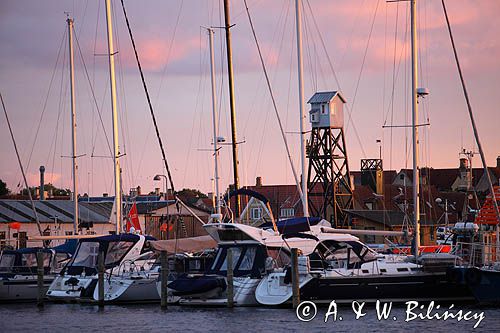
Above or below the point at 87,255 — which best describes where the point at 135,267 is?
Result: below

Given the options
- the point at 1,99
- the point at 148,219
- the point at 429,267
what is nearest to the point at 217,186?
the point at 1,99

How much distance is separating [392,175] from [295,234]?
83.4 m

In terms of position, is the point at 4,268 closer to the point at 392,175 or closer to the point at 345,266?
the point at 345,266

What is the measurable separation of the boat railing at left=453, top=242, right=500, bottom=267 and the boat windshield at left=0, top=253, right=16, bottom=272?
21.1 m

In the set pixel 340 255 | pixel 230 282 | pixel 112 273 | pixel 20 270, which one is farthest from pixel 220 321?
pixel 20 270

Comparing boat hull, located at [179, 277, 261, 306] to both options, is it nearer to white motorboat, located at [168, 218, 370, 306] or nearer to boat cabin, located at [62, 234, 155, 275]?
white motorboat, located at [168, 218, 370, 306]

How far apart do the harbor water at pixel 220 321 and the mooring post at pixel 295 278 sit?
0.49 metres

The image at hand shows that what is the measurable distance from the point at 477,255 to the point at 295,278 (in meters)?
8.99

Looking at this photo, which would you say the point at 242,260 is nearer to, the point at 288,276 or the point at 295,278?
the point at 288,276

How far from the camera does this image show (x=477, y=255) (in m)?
43.4

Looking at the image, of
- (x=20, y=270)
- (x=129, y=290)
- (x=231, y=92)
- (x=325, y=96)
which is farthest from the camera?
(x=325, y=96)

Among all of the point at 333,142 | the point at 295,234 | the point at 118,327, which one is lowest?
the point at 118,327

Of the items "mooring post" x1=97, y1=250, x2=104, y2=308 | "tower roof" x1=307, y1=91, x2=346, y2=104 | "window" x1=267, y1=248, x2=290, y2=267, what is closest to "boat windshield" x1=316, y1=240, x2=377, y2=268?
"window" x1=267, y1=248, x2=290, y2=267

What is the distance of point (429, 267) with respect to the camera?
4019cm
